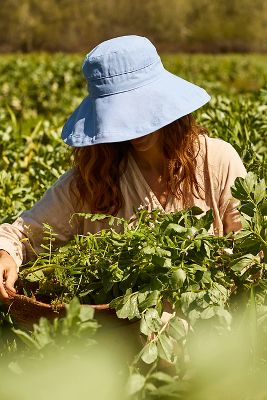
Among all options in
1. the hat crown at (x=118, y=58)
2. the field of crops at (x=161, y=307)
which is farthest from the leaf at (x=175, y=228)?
the hat crown at (x=118, y=58)

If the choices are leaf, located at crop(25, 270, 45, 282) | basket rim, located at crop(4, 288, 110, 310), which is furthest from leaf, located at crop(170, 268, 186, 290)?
leaf, located at crop(25, 270, 45, 282)

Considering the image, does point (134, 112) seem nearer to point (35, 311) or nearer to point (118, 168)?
point (118, 168)

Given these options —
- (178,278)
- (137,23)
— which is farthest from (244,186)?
(137,23)

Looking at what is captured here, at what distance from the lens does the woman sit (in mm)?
2529

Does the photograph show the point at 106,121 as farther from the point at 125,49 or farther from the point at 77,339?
the point at 77,339

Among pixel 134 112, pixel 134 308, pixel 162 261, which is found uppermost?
pixel 134 112

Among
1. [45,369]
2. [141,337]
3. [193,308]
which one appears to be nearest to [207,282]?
[193,308]

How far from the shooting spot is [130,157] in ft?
Answer: 9.37

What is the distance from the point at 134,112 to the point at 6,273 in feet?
2.10

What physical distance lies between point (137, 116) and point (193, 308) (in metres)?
0.73

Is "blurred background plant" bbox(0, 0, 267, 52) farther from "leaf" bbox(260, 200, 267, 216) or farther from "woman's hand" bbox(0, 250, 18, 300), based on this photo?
"leaf" bbox(260, 200, 267, 216)

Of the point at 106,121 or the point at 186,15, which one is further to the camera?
the point at 186,15

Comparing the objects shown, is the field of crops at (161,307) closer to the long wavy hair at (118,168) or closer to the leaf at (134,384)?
the leaf at (134,384)

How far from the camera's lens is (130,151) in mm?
2865
